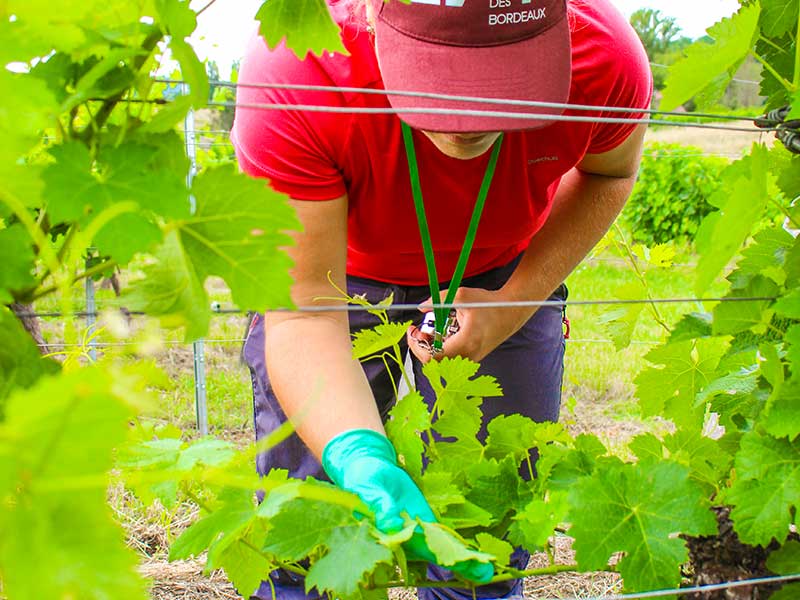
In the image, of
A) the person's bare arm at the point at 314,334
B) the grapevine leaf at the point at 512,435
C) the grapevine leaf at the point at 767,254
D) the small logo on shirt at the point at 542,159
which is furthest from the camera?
the small logo on shirt at the point at 542,159

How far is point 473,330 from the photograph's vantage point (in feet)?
5.41

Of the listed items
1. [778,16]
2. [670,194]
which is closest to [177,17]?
[778,16]

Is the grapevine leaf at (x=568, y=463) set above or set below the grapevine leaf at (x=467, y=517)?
above

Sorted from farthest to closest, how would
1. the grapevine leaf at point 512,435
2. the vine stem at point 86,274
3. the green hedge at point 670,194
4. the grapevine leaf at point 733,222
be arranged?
the green hedge at point 670,194, the grapevine leaf at point 512,435, the grapevine leaf at point 733,222, the vine stem at point 86,274

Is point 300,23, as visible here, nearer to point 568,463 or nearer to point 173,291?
point 173,291

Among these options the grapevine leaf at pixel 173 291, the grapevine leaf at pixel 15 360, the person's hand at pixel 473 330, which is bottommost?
the person's hand at pixel 473 330

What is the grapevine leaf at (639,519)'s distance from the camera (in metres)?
0.87

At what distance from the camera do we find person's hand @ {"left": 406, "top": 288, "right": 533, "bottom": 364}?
1640 millimetres

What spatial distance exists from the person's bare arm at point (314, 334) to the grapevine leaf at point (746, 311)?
21.1 inches

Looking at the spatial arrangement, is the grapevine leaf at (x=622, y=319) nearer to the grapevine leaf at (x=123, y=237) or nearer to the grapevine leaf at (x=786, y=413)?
the grapevine leaf at (x=786, y=413)

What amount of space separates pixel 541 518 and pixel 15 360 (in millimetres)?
568

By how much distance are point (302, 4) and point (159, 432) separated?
0.63m

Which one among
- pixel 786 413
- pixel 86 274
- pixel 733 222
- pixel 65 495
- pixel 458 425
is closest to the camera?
pixel 65 495

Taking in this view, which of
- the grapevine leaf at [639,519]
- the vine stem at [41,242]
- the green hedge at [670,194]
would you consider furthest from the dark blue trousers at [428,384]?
the green hedge at [670,194]
